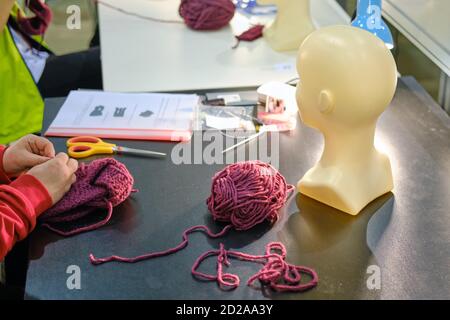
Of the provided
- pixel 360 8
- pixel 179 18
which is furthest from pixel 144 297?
pixel 179 18

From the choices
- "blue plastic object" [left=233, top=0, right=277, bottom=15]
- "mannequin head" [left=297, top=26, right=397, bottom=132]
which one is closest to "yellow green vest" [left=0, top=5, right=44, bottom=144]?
"blue plastic object" [left=233, top=0, right=277, bottom=15]

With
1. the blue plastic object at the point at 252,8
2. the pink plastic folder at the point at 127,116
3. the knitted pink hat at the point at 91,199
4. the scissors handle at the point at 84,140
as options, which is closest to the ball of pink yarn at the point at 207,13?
the blue plastic object at the point at 252,8

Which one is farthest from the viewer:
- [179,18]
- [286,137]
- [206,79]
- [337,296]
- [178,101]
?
[179,18]

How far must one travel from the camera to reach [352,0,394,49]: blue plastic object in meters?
1.18

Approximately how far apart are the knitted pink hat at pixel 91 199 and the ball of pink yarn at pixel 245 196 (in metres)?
0.15

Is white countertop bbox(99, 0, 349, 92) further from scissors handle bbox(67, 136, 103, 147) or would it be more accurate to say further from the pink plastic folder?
scissors handle bbox(67, 136, 103, 147)

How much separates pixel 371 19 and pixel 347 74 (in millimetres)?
389

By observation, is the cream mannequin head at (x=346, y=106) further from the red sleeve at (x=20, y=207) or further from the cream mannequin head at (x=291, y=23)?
the cream mannequin head at (x=291, y=23)

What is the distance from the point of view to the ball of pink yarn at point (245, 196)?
3.00 ft

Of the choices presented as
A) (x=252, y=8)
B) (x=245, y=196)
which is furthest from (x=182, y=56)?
(x=245, y=196)

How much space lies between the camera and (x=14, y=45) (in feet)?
5.15

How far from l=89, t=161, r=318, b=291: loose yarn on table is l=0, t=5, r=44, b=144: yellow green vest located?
30.6 inches
